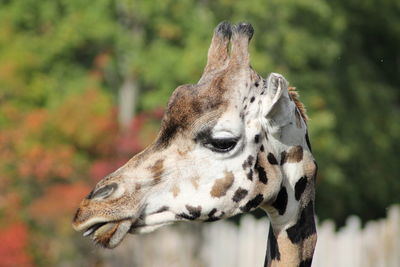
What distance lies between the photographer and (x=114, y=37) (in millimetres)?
20422

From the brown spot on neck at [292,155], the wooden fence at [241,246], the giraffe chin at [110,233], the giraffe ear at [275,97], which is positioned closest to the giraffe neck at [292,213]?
the brown spot on neck at [292,155]

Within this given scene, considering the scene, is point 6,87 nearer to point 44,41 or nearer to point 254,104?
point 44,41

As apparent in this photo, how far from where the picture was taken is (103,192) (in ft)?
13.9

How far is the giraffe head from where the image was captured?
172 inches

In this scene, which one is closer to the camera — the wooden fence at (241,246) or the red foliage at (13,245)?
the wooden fence at (241,246)

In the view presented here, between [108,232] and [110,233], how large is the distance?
1 cm

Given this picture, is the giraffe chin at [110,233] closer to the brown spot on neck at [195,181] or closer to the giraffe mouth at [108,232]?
the giraffe mouth at [108,232]

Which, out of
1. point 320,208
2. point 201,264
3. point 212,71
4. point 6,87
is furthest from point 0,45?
point 212,71

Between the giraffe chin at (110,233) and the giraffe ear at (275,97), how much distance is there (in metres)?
0.82

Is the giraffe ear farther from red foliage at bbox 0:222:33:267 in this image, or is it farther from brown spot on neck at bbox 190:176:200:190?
red foliage at bbox 0:222:33:267

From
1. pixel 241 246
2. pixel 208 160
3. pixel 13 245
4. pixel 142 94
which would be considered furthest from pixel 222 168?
pixel 142 94

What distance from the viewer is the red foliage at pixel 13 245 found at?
14.1 metres

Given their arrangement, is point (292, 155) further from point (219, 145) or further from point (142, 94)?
point (142, 94)

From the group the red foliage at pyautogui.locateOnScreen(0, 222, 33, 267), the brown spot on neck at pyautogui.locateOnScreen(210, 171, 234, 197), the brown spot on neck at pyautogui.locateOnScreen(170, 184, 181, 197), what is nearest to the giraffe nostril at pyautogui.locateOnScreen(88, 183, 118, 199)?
the brown spot on neck at pyautogui.locateOnScreen(170, 184, 181, 197)
